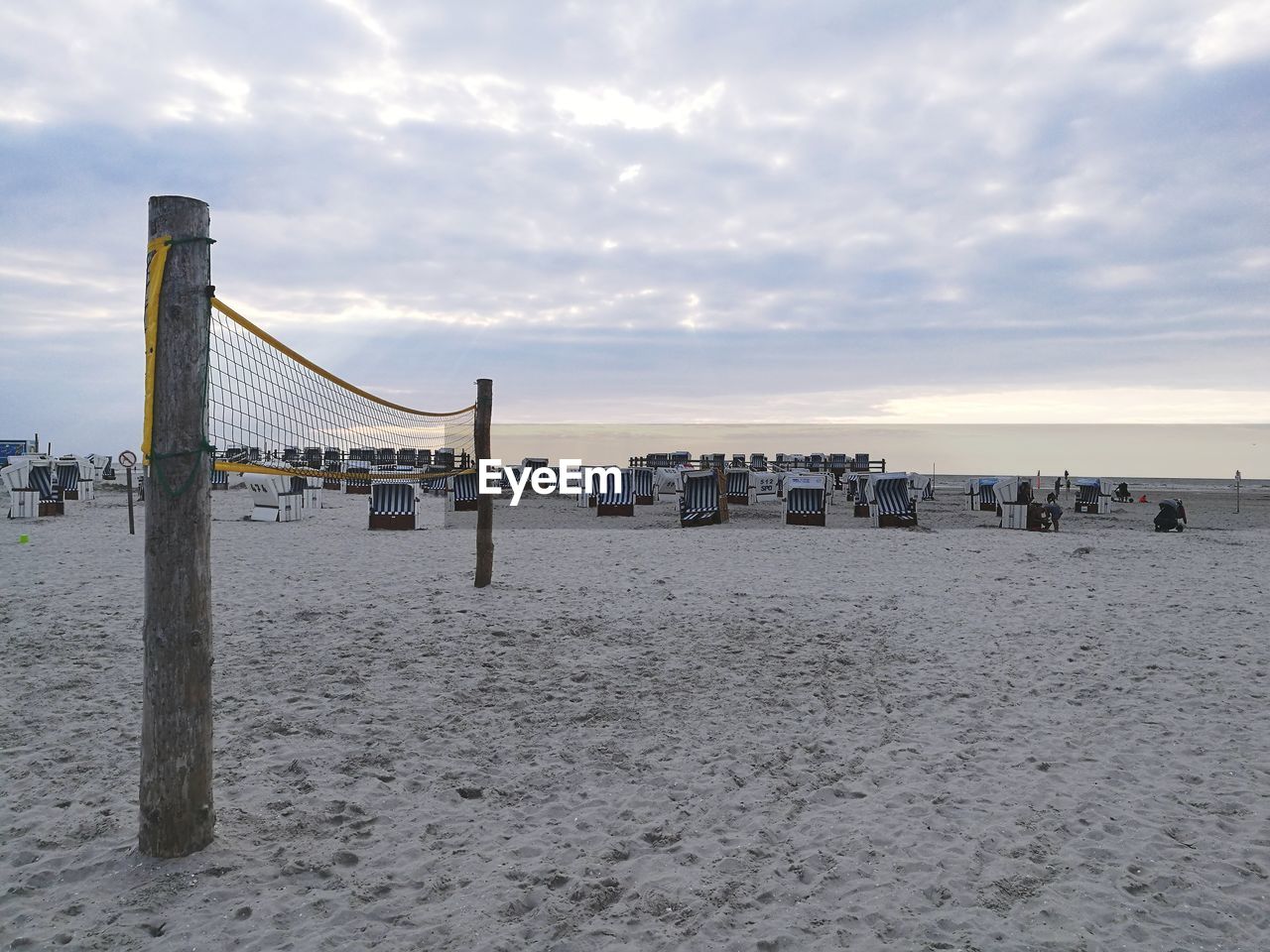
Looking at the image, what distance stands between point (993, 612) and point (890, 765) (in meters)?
5.73

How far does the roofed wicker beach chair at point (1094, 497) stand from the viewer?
31609 mm

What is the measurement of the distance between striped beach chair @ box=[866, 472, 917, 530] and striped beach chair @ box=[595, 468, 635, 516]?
835cm

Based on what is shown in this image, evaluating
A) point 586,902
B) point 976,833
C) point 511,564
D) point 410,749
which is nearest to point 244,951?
point 586,902

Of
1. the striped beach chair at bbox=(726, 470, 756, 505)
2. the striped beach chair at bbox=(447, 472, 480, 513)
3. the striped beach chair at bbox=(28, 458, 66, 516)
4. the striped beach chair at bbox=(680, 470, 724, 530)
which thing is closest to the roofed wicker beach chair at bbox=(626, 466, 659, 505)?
the striped beach chair at bbox=(726, 470, 756, 505)

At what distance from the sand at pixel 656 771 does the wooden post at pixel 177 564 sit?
41 centimetres

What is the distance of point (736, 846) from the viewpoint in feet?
14.5

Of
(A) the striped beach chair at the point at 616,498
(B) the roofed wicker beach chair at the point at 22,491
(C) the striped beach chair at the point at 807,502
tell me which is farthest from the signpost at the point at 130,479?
(C) the striped beach chair at the point at 807,502

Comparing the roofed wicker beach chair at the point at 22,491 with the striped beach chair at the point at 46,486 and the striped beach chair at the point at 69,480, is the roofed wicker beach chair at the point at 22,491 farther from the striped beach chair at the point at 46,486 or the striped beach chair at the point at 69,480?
the striped beach chair at the point at 69,480

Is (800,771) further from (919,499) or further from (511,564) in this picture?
(919,499)

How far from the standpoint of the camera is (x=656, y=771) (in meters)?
5.49

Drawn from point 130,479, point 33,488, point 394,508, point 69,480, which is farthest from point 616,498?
point 69,480

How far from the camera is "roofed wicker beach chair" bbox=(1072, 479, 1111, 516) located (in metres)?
31.6

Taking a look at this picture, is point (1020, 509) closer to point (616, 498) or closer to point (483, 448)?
point (616, 498)

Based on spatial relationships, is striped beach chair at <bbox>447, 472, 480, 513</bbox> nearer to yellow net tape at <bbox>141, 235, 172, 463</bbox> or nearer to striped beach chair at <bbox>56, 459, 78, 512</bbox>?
striped beach chair at <bbox>56, 459, 78, 512</bbox>
